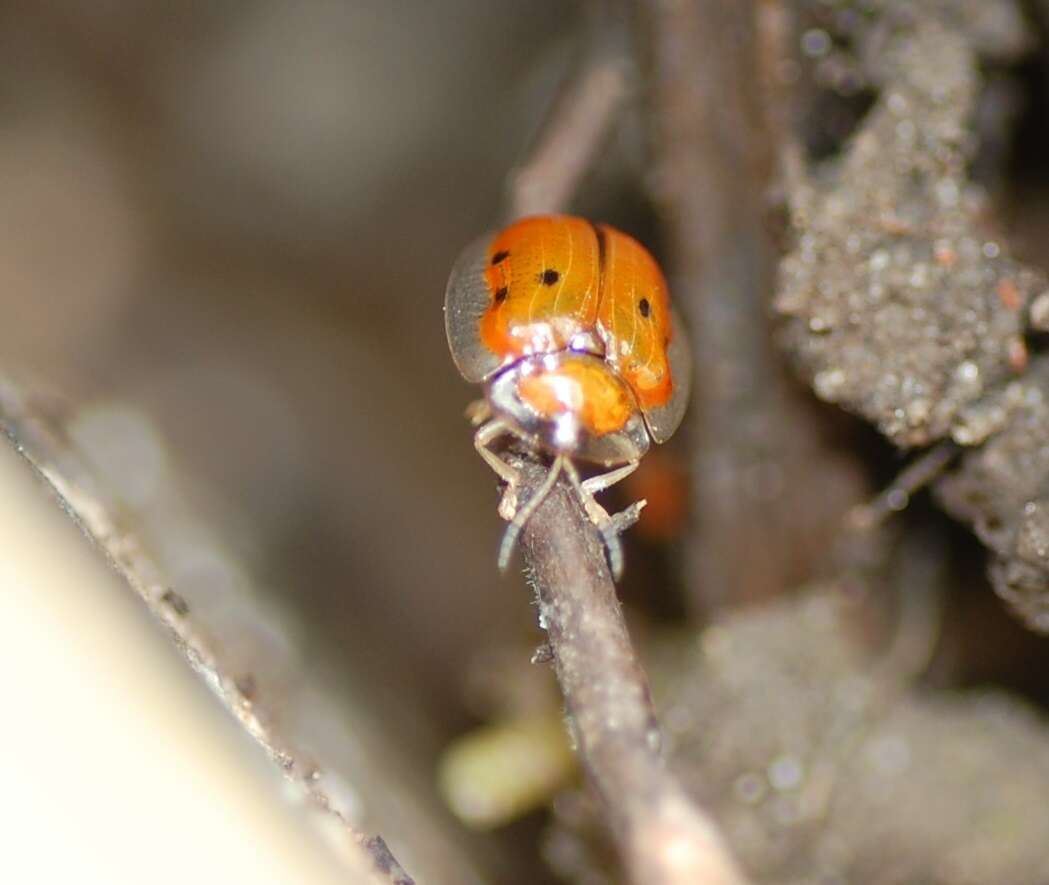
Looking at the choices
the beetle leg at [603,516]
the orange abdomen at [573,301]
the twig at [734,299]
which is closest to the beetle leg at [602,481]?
the beetle leg at [603,516]

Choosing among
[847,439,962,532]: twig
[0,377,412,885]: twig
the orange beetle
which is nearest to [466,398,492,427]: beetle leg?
the orange beetle

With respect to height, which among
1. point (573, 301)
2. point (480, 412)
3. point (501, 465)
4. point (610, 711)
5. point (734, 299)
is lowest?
point (610, 711)

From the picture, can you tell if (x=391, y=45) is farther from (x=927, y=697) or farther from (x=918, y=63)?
(x=927, y=697)

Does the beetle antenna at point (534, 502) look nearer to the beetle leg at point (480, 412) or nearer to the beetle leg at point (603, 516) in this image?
the beetle leg at point (603, 516)

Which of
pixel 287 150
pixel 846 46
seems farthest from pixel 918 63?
pixel 287 150

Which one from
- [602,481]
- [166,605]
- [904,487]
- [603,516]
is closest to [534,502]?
[603,516]

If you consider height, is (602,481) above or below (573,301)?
below

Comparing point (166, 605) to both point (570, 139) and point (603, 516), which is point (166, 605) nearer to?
point (603, 516)

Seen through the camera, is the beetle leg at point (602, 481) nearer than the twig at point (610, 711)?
No
